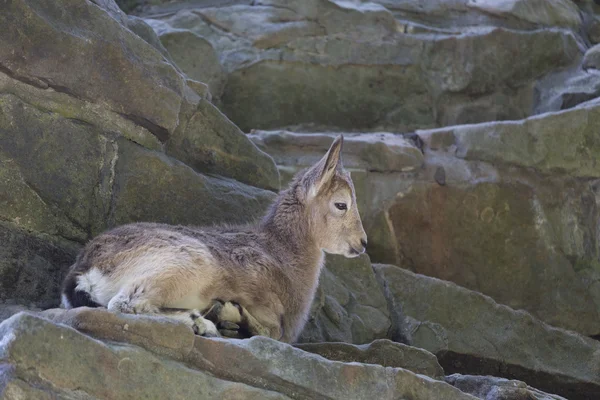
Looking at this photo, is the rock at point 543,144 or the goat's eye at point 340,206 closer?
the goat's eye at point 340,206

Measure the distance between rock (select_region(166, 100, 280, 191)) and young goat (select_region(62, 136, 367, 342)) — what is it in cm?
70

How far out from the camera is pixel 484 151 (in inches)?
345

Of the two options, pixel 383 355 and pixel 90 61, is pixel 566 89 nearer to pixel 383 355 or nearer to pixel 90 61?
pixel 383 355

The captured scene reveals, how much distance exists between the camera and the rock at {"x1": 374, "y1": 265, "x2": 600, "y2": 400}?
6.82 meters

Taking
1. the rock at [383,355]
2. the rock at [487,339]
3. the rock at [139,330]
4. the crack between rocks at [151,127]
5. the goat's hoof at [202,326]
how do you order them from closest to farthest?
the rock at [139,330] → the goat's hoof at [202,326] → the rock at [383,355] → the crack between rocks at [151,127] → the rock at [487,339]

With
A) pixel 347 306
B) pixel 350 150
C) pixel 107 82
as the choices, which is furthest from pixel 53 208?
pixel 350 150

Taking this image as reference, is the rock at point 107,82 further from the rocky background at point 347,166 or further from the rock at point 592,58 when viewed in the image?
the rock at point 592,58

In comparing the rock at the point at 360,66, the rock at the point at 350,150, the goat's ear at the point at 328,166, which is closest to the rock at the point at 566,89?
the rock at the point at 360,66

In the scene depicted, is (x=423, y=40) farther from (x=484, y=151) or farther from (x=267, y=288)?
(x=267, y=288)

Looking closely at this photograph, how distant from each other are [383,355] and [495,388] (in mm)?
713

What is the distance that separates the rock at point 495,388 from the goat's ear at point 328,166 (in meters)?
1.55

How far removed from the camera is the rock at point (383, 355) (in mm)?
5391

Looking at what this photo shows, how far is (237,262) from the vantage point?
17.4 ft

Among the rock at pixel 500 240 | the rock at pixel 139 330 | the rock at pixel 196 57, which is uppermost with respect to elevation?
the rock at pixel 139 330
